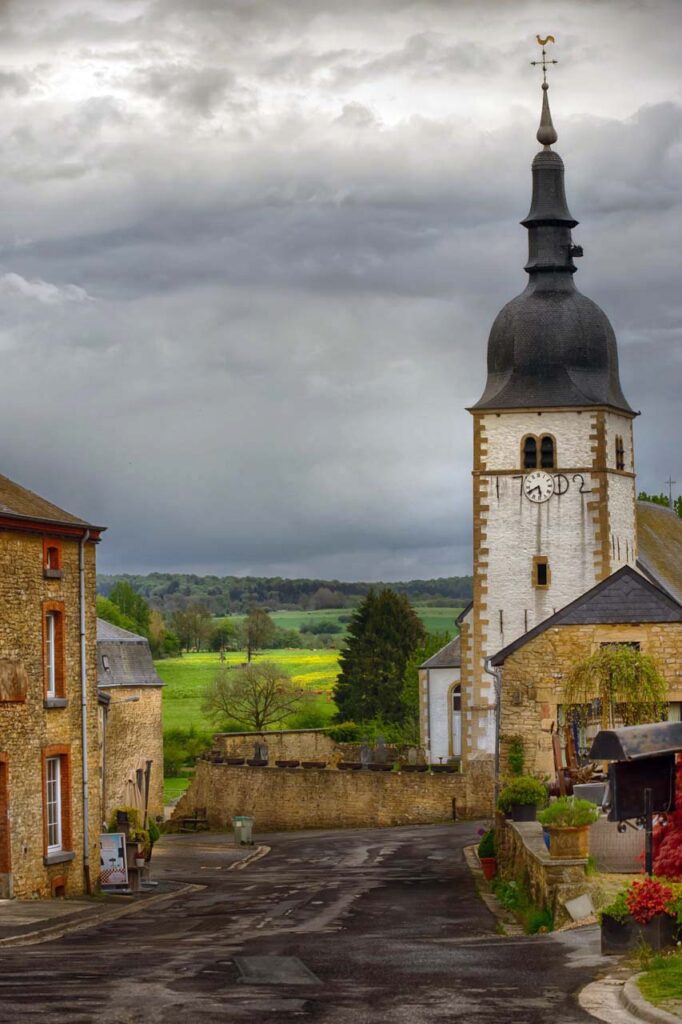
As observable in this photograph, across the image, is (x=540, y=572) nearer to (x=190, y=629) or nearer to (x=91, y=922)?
(x=91, y=922)

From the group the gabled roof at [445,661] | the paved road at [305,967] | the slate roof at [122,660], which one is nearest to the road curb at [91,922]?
the paved road at [305,967]

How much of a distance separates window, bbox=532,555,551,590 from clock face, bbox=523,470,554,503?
2081 millimetres

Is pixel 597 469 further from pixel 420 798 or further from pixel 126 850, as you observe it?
pixel 126 850

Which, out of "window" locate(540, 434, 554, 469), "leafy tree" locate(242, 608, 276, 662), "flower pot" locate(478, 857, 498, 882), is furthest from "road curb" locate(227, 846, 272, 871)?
"leafy tree" locate(242, 608, 276, 662)

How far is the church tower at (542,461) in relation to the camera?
6000cm

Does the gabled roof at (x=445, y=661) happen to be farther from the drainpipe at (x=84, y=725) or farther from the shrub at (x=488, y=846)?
the drainpipe at (x=84, y=725)

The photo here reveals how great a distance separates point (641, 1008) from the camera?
1462 centimetres

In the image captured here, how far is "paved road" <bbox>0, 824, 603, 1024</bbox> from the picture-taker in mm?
15109

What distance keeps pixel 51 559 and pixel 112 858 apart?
6.61 metres

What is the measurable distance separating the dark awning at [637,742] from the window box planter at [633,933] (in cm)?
231

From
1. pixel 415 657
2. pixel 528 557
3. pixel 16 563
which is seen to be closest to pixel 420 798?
pixel 528 557

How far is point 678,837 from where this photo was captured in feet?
69.4

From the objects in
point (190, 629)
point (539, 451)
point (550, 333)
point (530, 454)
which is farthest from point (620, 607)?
point (190, 629)

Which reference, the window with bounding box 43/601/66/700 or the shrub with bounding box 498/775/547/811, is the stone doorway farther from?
the shrub with bounding box 498/775/547/811
